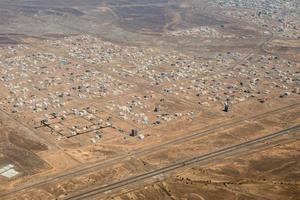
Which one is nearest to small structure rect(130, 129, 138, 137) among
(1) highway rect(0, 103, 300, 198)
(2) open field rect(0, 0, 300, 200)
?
(2) open field rect(0, 0, 300, 200)

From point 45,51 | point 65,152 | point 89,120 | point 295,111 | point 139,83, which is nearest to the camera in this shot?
point 65,152

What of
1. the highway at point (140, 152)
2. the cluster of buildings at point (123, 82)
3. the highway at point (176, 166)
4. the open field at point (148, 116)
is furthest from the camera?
the cluster of buildings at point (123, 82)

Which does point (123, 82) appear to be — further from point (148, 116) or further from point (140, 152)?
point (140, 152)

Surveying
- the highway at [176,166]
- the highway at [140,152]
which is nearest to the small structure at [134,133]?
the highway at [140,152]

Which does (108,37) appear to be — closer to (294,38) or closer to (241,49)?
(241,49)

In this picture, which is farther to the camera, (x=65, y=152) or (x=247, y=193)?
(x=65, y=152)

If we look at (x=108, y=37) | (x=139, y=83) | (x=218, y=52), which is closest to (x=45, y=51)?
(x=108, y=37)

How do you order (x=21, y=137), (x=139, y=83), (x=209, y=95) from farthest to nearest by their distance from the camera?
1. (x=139, y=83)
2. (x=209, y=95)
3. (x=21, y=137)

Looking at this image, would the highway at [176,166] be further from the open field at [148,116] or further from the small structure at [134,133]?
the small structure at [134,133]
